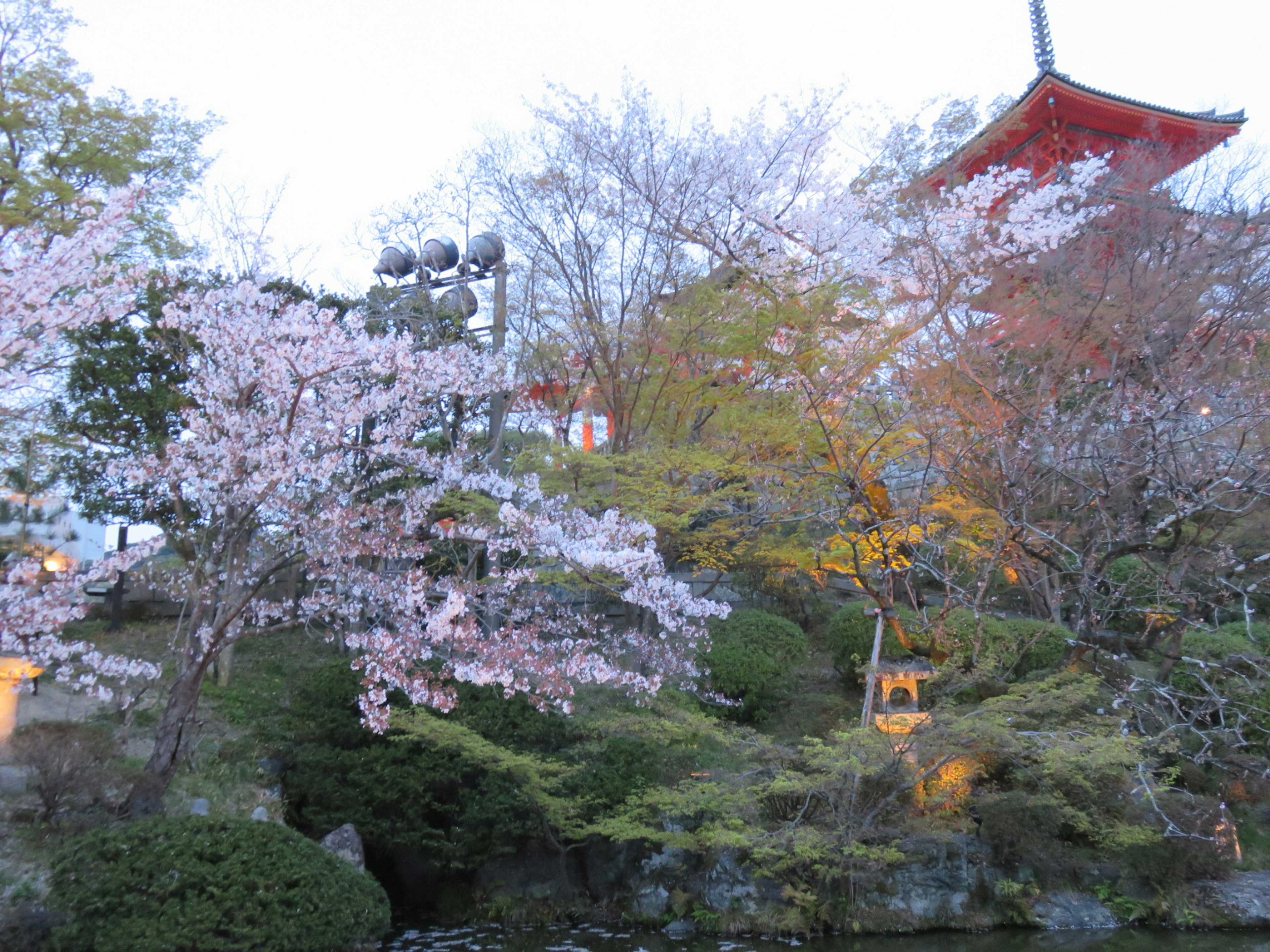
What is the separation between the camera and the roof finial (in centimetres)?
1925

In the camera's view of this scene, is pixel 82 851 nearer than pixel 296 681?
Yes

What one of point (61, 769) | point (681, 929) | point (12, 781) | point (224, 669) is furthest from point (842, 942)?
point (224, 669)

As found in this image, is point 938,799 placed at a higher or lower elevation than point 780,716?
lower

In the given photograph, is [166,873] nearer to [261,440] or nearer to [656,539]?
[261,440]

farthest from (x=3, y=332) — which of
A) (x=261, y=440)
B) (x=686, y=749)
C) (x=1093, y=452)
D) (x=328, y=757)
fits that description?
(x=1093, y=452)

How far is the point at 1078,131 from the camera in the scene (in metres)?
17.3

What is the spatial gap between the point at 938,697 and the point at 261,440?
7.04 m

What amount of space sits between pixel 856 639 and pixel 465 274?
25.3ft

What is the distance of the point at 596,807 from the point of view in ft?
28.3

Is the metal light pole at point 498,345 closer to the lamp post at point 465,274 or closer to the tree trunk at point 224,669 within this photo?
the lamp post at point 465,274

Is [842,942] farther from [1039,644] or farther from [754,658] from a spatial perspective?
[1039,644]

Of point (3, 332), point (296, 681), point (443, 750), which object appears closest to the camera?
point (3, 332)

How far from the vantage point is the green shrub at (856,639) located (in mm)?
11508

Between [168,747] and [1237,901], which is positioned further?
[1237,901]
